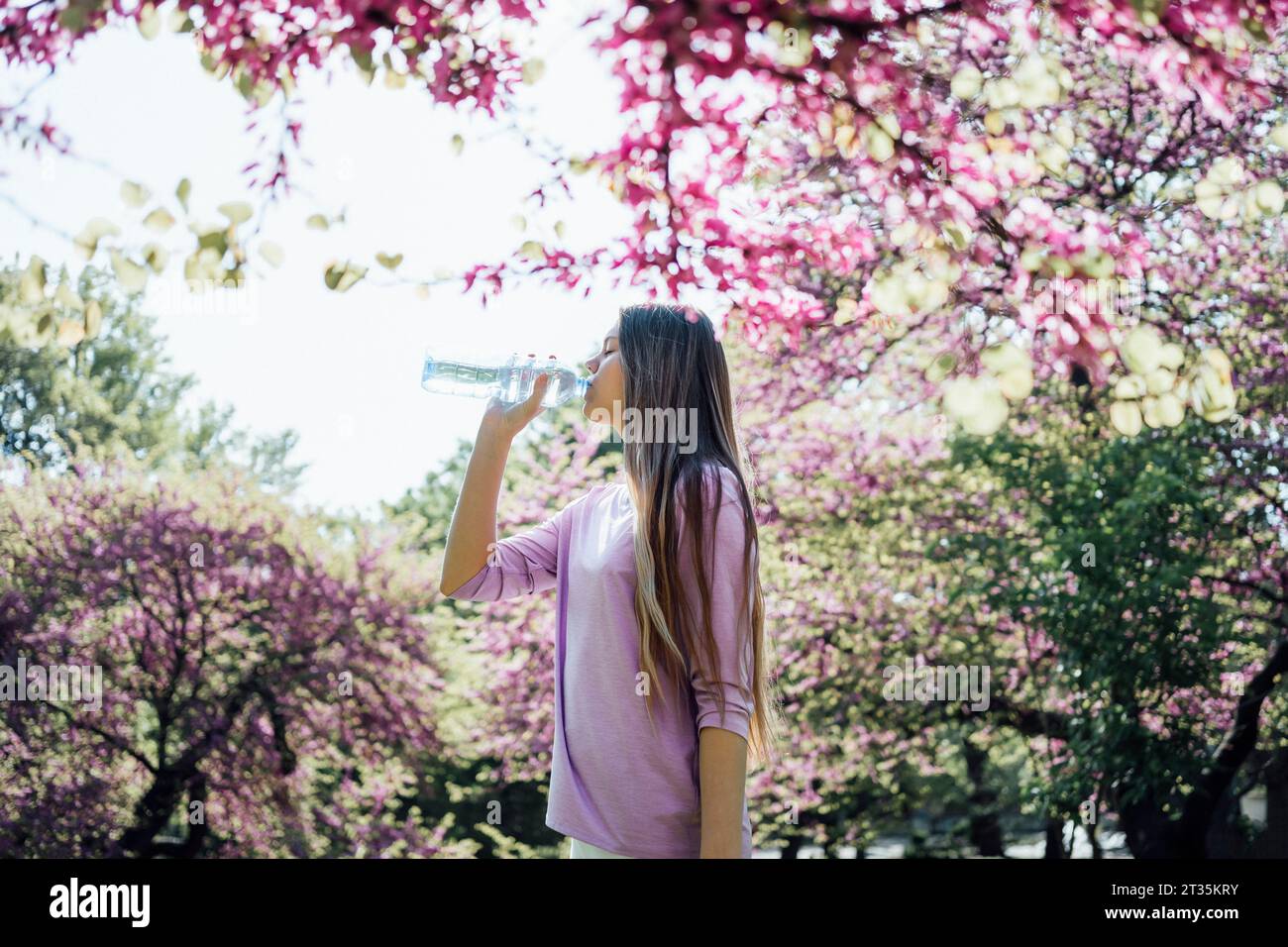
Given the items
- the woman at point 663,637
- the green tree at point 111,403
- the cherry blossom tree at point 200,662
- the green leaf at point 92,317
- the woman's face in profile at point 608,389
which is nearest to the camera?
the woman at point 663,637

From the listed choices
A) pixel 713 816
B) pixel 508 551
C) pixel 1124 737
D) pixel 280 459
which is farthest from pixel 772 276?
pixel 280 459

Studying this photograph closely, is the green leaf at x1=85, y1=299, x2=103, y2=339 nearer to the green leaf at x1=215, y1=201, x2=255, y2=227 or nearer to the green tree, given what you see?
the green leaf at x1=215, y1=201, x2=255, y2=227

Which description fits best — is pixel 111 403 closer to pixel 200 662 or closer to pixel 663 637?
pixel 200 662

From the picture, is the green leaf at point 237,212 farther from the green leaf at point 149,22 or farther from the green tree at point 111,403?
the green tree at point 111,403

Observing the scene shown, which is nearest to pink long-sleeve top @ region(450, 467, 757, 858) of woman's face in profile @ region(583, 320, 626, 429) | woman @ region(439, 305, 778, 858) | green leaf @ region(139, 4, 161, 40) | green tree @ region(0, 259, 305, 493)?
woman @ region(439, 305, 778, 858)

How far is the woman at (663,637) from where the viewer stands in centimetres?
215

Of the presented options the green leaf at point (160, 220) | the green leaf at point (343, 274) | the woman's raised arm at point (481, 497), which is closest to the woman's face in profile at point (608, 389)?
the woman's raised arm at point (481, 497)

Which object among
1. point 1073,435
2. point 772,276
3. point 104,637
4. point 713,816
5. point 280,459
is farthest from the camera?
point 280,459

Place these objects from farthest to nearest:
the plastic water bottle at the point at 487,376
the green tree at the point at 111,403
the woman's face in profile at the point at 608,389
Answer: the green tree at the point at 111,403 → the plastic water bottle at the point at 487,376 → the woman's face in profile at the point at 608,389

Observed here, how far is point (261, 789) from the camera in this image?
9.47m

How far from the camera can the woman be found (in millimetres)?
2146

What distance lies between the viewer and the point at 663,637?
7.03ft
